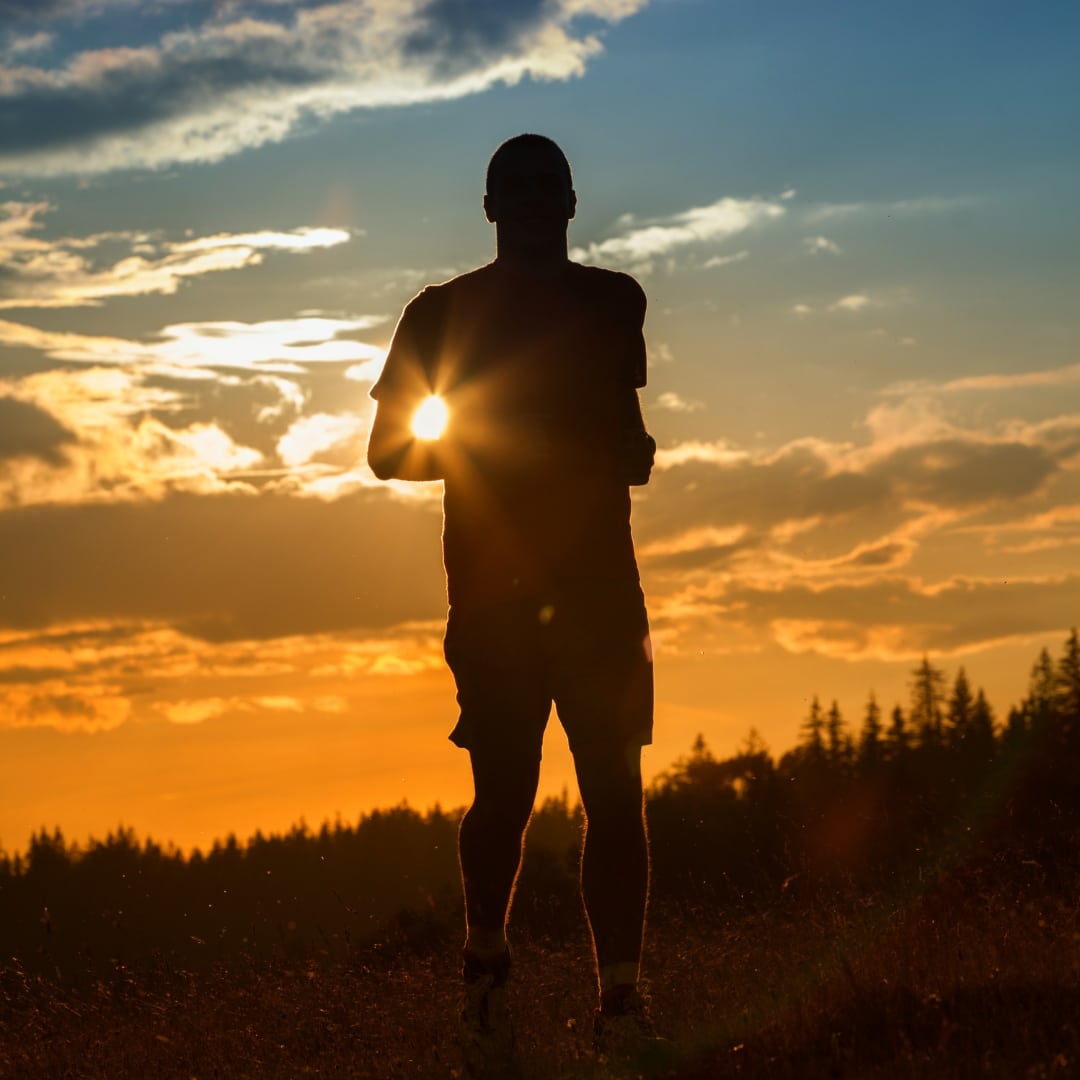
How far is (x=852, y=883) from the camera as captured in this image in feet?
32.2

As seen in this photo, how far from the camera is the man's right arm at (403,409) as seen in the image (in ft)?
20.7

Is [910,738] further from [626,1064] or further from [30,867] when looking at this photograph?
[626,1064]

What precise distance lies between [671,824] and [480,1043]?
23.2m

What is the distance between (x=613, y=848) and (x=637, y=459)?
4.83 feet

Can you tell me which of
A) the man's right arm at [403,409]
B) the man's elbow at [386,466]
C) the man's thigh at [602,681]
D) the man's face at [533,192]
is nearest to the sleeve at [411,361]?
the man's right arm at [403,409]

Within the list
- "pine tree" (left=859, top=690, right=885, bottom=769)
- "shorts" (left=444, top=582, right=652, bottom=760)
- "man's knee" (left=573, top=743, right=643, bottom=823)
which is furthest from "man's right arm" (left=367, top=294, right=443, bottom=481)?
"pine tree" (left=859, top=690, right=885, bottom=769)

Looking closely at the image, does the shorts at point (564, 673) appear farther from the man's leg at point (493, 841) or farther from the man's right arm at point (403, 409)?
the man's right arm at point (403, 409)

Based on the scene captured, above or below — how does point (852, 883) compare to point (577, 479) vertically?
below

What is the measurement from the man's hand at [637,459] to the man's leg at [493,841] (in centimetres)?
113

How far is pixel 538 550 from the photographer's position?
618 centimetres

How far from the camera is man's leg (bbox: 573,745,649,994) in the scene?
19.9 ft

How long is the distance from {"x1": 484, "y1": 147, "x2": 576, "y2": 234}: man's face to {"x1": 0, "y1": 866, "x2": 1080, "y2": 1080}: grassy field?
300cm

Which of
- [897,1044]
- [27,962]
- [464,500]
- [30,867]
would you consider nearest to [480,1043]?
[897,1044]

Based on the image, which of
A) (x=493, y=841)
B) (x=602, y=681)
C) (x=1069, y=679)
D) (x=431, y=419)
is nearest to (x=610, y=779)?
(x=602, y=681)
